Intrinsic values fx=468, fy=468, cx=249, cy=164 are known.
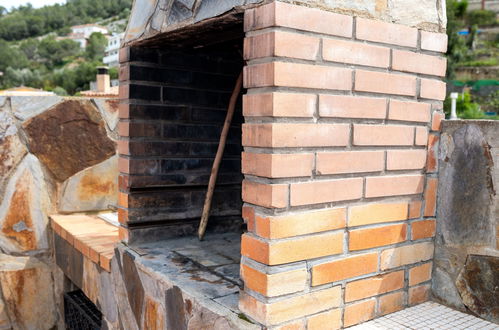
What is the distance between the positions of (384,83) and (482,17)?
56.2 metres

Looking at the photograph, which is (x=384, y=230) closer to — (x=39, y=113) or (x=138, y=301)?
(x=138, y=301)

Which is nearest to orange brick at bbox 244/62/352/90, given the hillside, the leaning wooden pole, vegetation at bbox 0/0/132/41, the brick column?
→ the brick column

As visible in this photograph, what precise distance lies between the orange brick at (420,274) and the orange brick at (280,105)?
0.83 metres

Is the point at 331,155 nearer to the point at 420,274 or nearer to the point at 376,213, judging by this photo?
the point at 376,213

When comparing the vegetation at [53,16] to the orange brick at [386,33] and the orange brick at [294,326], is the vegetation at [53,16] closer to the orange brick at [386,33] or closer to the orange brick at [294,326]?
the orange brick at [386,33]

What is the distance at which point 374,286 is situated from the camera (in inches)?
67.9

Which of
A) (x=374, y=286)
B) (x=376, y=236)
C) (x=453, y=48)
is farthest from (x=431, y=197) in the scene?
(x=453, y=48)

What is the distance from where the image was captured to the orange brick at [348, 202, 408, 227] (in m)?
1.64

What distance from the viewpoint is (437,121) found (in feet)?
6.16

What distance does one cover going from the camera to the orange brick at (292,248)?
1449mm

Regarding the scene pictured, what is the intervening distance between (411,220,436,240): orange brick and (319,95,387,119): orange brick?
1.59ft

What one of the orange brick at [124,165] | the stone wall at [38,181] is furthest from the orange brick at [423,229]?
the stone wall at [38,181]

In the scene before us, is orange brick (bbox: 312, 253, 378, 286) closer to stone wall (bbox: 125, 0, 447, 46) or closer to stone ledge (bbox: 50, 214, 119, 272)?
stone wall (bbox: 125, 0, 447, 46)

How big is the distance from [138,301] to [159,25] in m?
1.30
